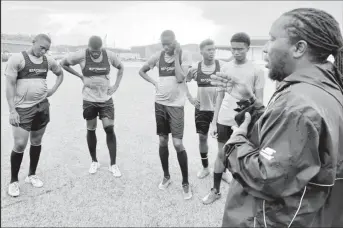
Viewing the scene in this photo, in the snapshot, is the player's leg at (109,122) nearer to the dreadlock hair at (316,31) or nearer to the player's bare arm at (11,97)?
the player's bare arm at (11,97)

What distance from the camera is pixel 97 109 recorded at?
4586 mm

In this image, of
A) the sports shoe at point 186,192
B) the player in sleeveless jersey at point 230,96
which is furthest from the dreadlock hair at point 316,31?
the sports shoe at point 186,192

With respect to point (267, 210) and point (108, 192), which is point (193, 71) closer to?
point (108, 192)

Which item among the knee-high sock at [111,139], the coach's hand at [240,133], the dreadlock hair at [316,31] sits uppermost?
the dreadlock hair at [316,31]

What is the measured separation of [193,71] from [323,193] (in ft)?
10.8

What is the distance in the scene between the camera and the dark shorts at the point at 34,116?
3867 millimetres

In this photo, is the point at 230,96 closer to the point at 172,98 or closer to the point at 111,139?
the point at 172,98

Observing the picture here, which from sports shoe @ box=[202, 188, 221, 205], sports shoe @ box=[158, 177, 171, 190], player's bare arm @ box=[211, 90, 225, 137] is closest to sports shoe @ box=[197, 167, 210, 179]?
sports shoe @ box=[158, 177, 171, 190]

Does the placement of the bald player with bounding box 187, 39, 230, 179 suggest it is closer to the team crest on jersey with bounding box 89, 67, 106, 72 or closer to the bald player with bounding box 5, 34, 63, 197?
the team crest on jersey with bounding box 89, 67, 106, 72

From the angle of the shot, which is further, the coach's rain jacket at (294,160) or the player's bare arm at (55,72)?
the player's bare arm at (55,72)

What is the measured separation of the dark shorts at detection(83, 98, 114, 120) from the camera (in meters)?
4.50

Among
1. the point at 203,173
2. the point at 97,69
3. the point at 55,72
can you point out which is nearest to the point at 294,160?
the point at 203,173

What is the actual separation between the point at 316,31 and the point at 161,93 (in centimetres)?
288

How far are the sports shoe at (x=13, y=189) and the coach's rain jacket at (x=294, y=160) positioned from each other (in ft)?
11.1
